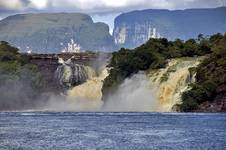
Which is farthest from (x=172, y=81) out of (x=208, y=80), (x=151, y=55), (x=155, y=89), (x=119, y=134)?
(x=119, y=134)

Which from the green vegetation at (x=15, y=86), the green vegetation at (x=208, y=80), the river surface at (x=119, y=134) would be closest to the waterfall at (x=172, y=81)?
the green vegetation at (x=208, y=80)

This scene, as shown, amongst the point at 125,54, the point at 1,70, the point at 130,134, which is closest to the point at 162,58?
the point at 125,54

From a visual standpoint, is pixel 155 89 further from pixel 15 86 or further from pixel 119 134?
pixel 119 134

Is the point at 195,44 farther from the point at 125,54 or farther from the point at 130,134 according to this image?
the point at 130,134

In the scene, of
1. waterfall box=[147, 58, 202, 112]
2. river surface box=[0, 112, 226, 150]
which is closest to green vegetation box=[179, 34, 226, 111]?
waterfall box=[147, 58, 202, 112]

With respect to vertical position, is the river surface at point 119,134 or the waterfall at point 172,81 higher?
the waterfall at point 172,81

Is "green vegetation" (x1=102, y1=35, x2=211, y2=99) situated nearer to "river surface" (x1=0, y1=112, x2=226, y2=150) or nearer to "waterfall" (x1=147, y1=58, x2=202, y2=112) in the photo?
"waterfall" (x1=147, y1=58, x2=202, y2=112)

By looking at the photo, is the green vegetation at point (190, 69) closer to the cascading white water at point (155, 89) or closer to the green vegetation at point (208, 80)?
the green vegetation at point (208, 80)
